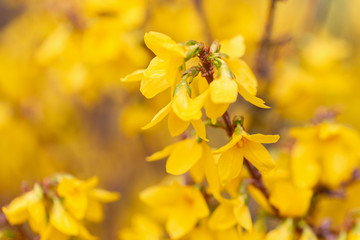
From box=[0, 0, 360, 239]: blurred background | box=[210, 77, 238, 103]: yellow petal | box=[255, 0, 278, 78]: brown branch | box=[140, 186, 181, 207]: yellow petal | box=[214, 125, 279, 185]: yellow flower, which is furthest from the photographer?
box=[0, 0, 360, 239]: blurred background

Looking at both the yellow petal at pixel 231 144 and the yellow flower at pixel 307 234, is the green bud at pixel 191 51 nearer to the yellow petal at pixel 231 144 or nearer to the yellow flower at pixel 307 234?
the yellow petal at pixel 231 144

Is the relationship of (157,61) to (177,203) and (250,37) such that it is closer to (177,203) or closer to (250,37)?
(177,203)

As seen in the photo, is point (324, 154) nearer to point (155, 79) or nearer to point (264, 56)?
point (264, 56)

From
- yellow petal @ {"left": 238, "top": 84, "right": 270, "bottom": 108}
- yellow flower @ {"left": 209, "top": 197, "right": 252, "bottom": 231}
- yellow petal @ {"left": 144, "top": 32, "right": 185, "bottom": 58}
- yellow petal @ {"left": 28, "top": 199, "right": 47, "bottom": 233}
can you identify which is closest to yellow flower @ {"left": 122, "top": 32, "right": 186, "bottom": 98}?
yellow petal @ {"left": 144, "top": 32, "right": 185, "bottom": 58}

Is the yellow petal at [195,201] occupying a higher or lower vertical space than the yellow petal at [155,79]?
lower

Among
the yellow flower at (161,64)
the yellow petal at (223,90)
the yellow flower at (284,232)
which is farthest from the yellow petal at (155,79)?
the yellow flower at (284,232)

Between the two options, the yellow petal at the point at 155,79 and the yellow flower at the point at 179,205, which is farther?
the yellow flower at the point at 179,205

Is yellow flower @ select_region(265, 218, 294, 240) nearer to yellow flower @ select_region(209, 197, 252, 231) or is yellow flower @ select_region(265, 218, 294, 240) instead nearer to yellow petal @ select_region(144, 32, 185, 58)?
yellow flower @ select_region(209, 197, 252, 231)

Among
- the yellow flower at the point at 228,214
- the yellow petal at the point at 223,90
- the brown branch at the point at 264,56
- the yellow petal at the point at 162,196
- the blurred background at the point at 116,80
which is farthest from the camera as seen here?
the blurred background at the point at 116,80
